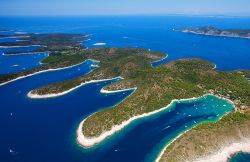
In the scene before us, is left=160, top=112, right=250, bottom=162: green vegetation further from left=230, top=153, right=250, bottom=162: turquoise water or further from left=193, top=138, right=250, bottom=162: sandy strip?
left=230, top=153, right=250, bottom=162: turquoise water

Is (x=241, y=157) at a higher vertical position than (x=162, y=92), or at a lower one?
lower

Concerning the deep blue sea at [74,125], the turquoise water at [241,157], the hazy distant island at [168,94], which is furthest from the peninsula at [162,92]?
the turquoise water at [241,157]

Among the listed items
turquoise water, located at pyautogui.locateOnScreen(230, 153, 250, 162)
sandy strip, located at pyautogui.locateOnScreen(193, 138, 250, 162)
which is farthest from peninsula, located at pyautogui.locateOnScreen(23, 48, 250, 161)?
turquoise water, located at pyautogui.locateOnScreen(230, 153, 250, 162)

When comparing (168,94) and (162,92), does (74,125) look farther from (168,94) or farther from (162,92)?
(168,94)

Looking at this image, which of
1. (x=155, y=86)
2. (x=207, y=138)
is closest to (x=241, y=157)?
(x=207, y=138)

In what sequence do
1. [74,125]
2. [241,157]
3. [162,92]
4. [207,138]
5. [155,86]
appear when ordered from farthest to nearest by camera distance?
[155,86] → [162,92] → [74,125] → [207,138] → [241,157]

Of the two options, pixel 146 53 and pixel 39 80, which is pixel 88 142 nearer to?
pixel 39 80
